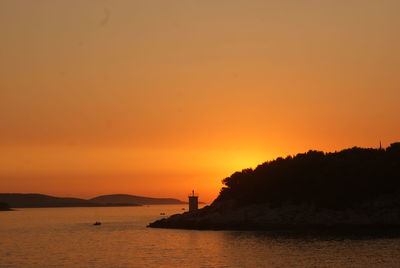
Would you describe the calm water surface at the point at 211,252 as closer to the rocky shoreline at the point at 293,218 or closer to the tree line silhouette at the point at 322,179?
the rocky shoreline at the point at 293,218

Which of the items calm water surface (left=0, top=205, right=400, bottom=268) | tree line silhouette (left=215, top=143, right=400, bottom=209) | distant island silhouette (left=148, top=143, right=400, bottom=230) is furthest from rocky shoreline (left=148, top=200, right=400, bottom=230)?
calm water surface (left=0, top=205, right=400, bottom=268)

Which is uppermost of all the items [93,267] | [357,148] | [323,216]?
[357,148]

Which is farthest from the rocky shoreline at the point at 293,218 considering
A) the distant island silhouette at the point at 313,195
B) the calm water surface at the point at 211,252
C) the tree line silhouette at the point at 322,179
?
the calm water surface at the point at 211,252

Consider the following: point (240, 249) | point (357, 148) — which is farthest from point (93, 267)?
point (357, 148)

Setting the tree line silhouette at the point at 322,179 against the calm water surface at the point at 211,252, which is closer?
the calm water surface at the point at 211,252

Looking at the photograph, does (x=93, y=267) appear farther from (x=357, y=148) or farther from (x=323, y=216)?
(x=357, y=148)

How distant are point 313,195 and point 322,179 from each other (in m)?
3.26

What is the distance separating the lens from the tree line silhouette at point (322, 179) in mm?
107625

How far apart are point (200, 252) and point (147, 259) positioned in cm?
822

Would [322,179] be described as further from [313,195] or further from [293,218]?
[293,218]

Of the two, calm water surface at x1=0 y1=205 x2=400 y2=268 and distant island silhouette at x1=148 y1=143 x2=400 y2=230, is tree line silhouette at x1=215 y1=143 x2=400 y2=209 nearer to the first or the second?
distant island silhouette at x1=148 y1=143 x2=400 y2=230

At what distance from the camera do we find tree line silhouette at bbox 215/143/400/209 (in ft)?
353

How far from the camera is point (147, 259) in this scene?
72.5m

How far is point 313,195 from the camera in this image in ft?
363
